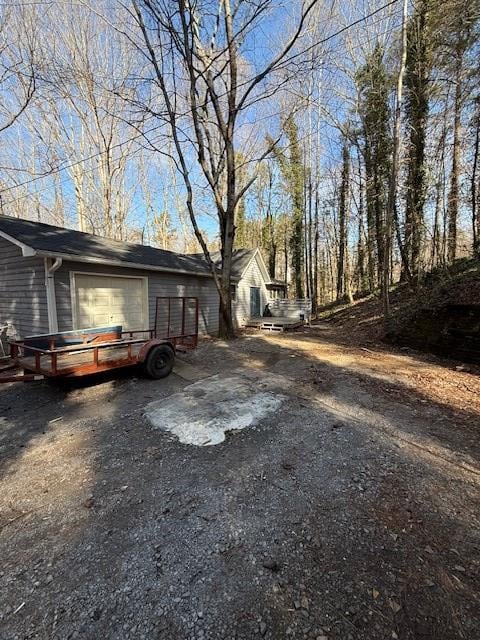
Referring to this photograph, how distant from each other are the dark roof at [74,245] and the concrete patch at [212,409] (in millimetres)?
4416

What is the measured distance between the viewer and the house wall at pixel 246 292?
45.1 ft

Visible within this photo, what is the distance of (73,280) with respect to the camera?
6934mm

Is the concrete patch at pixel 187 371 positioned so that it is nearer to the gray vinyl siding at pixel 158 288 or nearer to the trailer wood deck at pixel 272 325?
the gray vinyl siding at pixel 158 288

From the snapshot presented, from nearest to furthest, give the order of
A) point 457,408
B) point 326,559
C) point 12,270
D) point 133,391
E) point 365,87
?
point 326,559 → point 457,408 → point 133,391 → point 12,270 → point 365,87

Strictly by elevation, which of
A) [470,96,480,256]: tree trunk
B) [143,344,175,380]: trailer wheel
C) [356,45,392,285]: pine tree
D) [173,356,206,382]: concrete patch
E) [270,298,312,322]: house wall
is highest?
[356,45,392,285]: pine tree

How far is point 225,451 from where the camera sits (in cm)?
296

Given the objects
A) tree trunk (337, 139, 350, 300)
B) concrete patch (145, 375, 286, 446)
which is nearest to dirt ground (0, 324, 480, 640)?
concrete patch (145, 375, 286, 446)

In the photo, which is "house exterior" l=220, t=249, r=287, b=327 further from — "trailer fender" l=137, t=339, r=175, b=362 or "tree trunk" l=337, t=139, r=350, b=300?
"trailer fender" l=137, t=339, r=175, b=362

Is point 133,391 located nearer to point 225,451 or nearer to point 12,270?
point 225,451

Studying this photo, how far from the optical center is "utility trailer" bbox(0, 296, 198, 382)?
4074 millimetres

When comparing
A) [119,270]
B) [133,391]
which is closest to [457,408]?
[133,391]

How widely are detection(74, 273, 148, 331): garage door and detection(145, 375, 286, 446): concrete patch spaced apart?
3.89 meters

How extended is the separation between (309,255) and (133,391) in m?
16.9

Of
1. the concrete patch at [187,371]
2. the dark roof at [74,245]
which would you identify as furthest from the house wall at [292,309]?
the concrete patch at [187,371]
